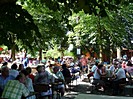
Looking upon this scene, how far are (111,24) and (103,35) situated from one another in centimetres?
112

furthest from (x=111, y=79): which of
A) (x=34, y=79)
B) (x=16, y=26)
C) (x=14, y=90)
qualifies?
Answer: (x=16, y=26)

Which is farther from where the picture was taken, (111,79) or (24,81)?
(111,79)

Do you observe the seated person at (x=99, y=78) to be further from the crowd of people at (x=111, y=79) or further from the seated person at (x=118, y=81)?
the seated person at (x=118, y=81)

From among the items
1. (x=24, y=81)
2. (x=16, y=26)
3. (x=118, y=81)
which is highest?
(x=16, y=26)

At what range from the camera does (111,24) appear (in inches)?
856

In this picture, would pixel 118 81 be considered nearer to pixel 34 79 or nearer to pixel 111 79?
pixel 111 79

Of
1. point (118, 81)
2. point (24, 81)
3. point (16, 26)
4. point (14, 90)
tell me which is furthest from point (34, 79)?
point (118, 81)

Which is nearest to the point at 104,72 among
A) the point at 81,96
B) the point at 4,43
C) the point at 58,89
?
the point at 58,89

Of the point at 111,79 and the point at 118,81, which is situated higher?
the point at 111,79

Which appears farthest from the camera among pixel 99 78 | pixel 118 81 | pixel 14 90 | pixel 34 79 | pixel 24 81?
pixel 99 78

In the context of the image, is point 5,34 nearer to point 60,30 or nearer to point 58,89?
point 60,30

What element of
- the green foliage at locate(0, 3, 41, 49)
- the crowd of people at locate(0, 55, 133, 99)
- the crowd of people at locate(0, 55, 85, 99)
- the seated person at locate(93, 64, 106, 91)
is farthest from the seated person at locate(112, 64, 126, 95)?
the green foliage at locate(0, 3, 41, 49)

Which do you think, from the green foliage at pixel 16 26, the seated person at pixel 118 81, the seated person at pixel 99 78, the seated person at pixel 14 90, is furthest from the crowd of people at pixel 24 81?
the seated person at pixel 118 81

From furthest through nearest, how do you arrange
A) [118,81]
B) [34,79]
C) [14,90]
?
[118,81], [34,79], [14,90]
